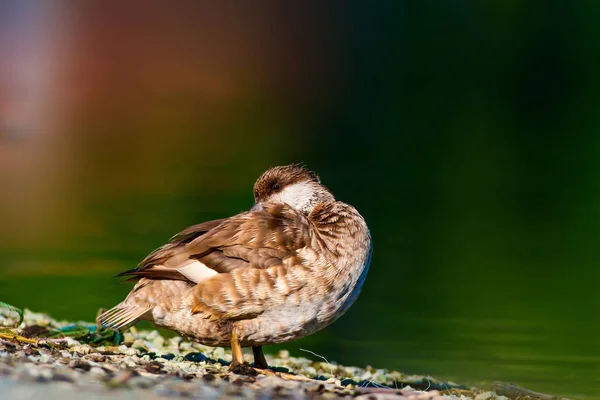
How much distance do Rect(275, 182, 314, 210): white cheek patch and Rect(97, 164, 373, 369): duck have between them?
0.69m

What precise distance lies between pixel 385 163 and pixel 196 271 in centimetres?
1620

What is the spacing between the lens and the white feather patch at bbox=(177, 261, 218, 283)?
7.35 meters

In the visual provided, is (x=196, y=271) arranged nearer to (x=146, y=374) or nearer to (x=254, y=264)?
(x=254, y=264)

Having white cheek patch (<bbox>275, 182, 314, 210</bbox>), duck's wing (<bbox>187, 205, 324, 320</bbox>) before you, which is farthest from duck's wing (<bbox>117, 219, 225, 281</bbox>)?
white cheek patch (<bbox>275, 182, 314, 210</bbox>)

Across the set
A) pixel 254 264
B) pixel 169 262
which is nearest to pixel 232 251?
pixel 254 264

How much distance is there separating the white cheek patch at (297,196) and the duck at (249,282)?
692mm

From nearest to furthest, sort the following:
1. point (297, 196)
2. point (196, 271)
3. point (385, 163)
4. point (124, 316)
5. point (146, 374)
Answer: point (146, 374)
point (196, 271)
point (124, 316)
point (297, 196)
point (385, 163)

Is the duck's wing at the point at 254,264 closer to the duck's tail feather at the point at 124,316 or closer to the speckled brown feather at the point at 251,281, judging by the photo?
the speckled brown feather at the point at 251,281

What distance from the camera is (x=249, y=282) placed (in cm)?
725

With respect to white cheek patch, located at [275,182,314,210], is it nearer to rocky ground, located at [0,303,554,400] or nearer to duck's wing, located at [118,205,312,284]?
duck's wing, located at [118,205,312,284]

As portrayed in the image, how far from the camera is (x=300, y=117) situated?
33.3m

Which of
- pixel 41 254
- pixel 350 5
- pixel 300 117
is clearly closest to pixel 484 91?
pixel 300 117

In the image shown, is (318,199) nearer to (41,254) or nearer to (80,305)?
(80,305)

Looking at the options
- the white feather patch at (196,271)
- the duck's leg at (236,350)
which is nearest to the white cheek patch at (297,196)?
the white feather patch at (196,271)
